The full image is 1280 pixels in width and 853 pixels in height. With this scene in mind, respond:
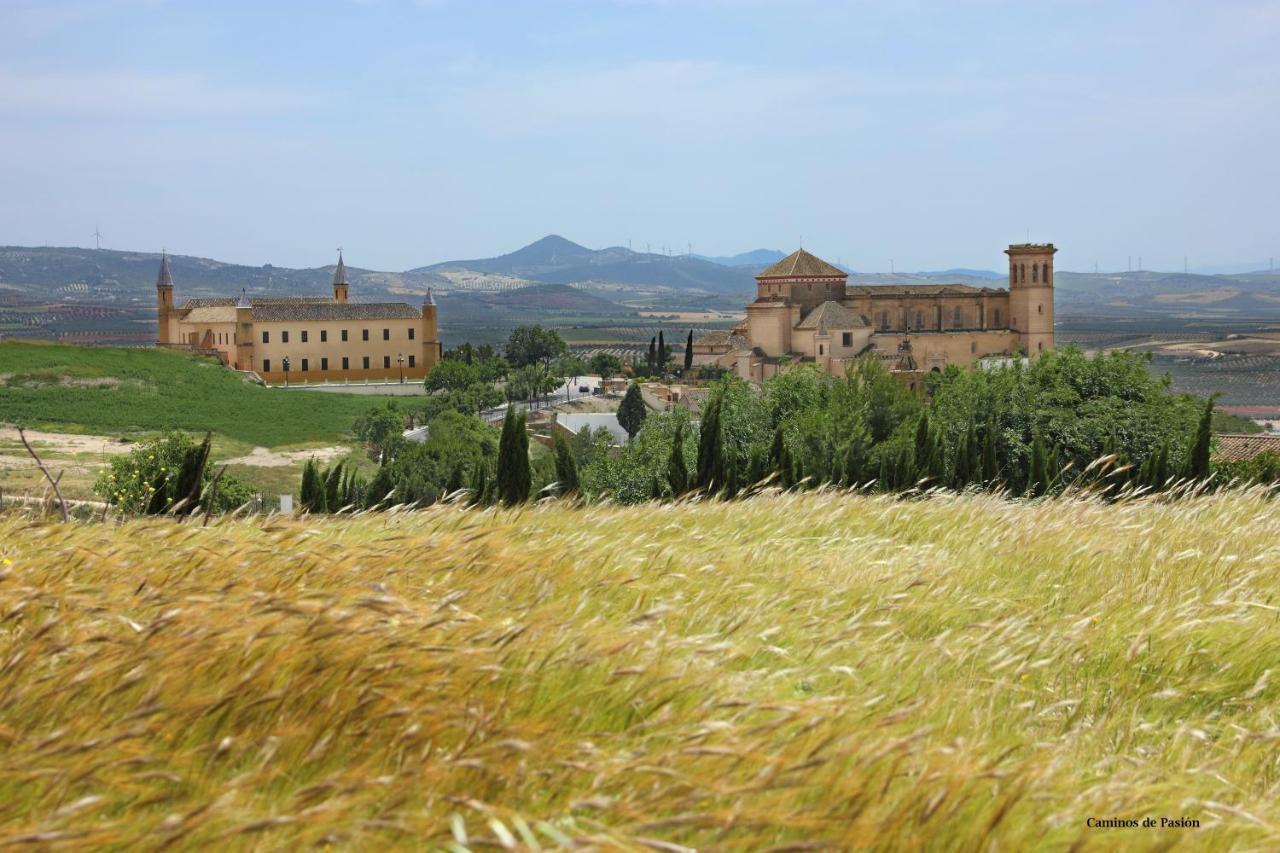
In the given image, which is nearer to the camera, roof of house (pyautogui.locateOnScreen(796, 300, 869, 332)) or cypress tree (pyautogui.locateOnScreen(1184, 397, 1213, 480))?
cypress tree (pyautogui.locateOnScreen(1184, 397, 1213, 480))

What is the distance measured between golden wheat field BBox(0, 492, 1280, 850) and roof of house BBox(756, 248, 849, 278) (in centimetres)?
7303

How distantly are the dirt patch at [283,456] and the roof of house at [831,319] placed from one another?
1272 inches

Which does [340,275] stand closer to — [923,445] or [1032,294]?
[1032,294]

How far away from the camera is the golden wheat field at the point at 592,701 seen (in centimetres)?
272

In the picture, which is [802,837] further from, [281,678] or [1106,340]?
[1106,340]

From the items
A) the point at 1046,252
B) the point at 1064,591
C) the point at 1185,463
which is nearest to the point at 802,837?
the point at 1064,591

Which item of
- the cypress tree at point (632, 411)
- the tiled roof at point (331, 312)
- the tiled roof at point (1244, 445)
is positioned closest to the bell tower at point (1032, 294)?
the cypress tree at point (632, 411)

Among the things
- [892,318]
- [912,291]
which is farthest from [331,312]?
[912,291]

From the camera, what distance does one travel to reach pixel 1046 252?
77500 millimetres

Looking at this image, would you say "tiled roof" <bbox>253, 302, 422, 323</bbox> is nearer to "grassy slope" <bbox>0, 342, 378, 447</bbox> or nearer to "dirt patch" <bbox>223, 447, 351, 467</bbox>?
"grassy slope" <bbox>0, 342, 378, 447</bbox>

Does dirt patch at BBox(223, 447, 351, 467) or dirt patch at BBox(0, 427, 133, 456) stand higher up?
dirt patch at BBox(0, 427, 133, 456)

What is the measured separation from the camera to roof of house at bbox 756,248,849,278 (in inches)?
3061

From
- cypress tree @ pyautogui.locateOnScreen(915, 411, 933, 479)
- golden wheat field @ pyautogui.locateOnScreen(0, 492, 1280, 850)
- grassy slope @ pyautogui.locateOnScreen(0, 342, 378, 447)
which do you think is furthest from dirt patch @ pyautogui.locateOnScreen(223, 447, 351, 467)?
golden wheat field @ pyautogui.locateOnScreen(0, 492, 1280, 850)

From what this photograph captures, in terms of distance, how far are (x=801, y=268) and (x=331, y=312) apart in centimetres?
2960
